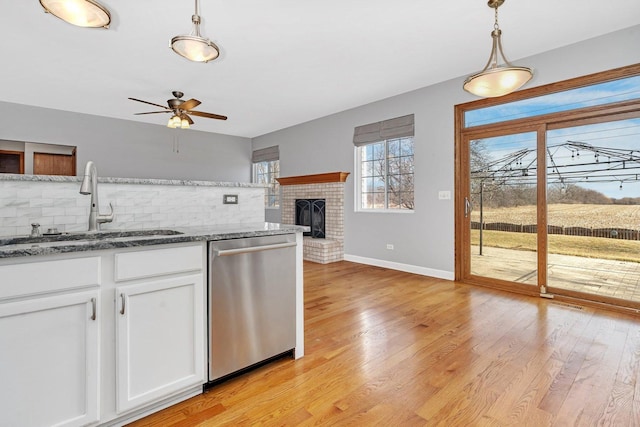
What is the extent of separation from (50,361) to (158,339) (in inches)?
15.4

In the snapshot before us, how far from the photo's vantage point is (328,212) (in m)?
5.87

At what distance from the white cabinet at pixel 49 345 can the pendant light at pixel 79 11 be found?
148cm

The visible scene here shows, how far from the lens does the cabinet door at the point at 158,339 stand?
1405 millimetres

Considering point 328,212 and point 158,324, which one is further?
point 328,212

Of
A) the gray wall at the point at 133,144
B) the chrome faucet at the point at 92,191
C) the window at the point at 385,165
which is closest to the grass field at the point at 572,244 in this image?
the window at the point at 385,165

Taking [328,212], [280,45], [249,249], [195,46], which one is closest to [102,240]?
[249,249]

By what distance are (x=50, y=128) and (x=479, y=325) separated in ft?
23.4

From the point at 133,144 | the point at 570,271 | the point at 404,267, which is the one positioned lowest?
the point at 404,267

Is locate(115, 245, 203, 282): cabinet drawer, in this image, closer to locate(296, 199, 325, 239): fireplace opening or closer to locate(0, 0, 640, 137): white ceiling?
locate(0, 0, 640, 137): white ceiling

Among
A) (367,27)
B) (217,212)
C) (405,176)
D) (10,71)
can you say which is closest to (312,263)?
(405,176)

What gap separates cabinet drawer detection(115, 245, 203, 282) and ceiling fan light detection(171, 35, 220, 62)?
1.45 metres

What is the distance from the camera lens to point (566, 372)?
193 cm

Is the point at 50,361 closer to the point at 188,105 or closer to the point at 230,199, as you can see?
the point at 230,199

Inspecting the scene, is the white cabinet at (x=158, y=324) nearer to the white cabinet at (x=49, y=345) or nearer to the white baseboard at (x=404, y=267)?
the white cabinet at (x=49, y=345)
